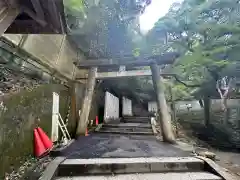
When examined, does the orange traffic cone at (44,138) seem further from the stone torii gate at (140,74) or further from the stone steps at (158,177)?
the stone torii gate at (140,74)

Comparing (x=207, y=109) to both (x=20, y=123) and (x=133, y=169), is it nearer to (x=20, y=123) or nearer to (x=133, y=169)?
(x=133, y=169)

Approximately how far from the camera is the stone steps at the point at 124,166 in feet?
13.7

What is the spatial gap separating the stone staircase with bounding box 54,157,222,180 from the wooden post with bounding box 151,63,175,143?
2608 mm

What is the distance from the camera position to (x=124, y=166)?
426cm

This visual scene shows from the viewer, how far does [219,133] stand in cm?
1533

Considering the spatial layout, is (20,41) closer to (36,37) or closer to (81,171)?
(36,37)

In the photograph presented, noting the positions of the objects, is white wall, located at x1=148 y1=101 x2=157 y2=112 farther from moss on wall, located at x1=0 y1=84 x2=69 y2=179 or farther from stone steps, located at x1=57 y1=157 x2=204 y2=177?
stone steps, located at x1=57 y1=157 x2=204 y2=177

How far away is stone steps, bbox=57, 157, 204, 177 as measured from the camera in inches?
164

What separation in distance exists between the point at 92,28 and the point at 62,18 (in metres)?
7.38

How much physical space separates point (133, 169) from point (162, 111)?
12.6 ft

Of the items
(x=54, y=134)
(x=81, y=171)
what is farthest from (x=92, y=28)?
(x=81, y=171)

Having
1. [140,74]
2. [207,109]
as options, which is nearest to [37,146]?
[140,74]

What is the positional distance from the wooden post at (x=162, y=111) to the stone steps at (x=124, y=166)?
2542 millimetres

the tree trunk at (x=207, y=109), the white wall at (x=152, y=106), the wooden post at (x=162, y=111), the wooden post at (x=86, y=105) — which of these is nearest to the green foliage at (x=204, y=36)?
the tree trunk at (x=207, y=109)
